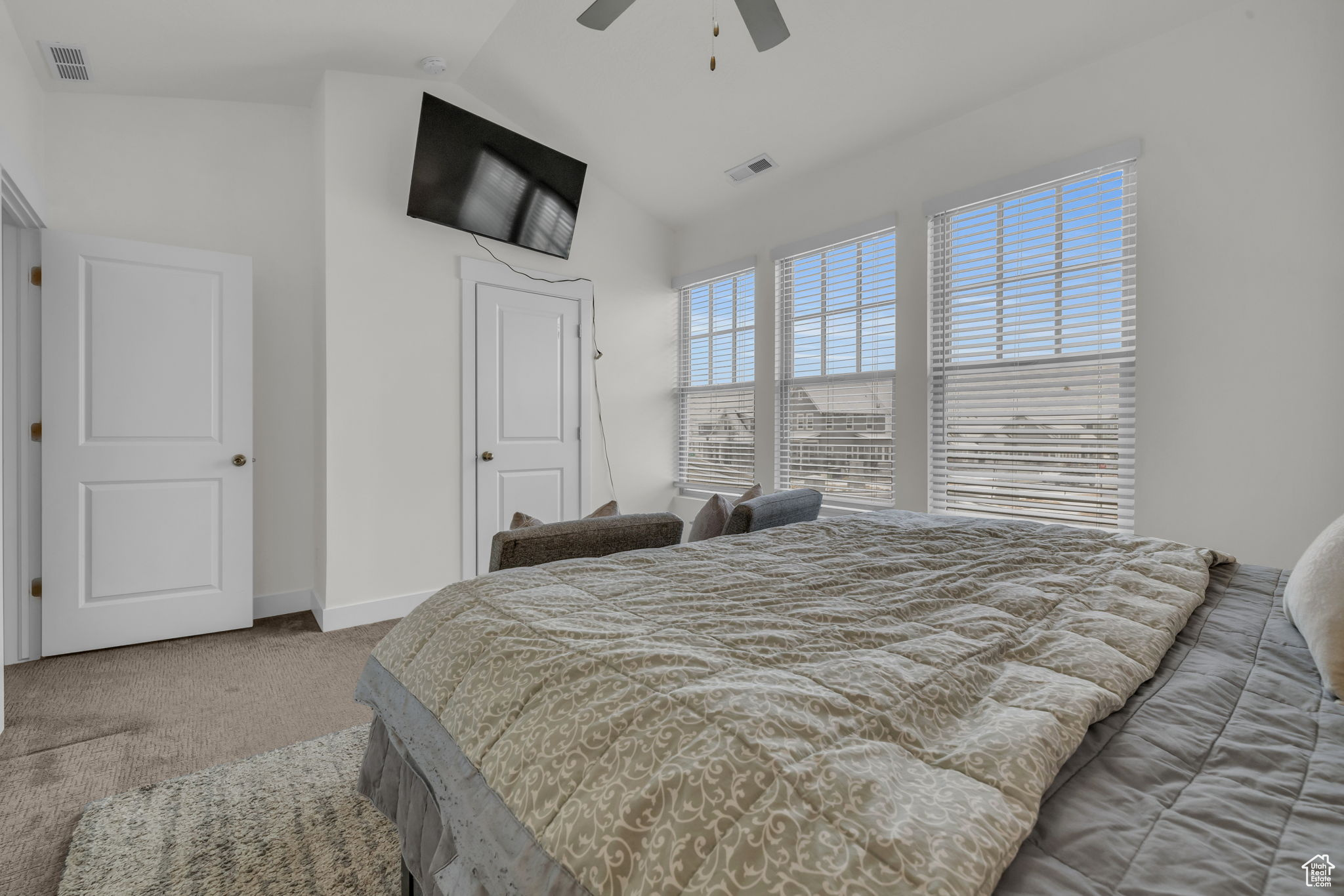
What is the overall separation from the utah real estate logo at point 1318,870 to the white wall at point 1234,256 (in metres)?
2.57

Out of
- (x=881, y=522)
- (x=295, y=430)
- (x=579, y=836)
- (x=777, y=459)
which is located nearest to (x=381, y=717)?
(x=579, y=836)

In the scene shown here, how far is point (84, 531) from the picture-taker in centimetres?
289

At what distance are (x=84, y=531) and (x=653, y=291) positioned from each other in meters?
3.74

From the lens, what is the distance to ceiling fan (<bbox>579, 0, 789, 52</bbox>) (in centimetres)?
202

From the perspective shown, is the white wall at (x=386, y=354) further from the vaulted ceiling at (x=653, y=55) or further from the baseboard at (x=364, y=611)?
the vaulted ceiling at (x=653, y=55)

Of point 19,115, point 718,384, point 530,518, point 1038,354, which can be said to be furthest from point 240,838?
point 718,384

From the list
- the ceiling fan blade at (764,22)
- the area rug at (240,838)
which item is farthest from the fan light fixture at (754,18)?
the area rug at (240,838)

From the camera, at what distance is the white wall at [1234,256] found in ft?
7.54

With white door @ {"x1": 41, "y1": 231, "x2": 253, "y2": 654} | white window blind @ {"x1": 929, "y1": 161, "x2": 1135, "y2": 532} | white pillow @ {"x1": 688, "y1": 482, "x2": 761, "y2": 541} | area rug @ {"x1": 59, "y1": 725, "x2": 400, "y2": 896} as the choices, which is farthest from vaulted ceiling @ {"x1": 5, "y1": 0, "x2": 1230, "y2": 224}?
area rug @ {"x1": 59, "y1": 725, "x2": 400, "y2": 896}

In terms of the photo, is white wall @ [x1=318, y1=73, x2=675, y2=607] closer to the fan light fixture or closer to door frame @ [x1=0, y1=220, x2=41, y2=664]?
door frame @ [x1=0, y1=220, x2=41, y2=664]

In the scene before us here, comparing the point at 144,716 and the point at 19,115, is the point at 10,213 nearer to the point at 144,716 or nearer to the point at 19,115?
the point at 19,115

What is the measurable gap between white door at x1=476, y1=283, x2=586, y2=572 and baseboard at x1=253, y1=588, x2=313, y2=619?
1.00 m

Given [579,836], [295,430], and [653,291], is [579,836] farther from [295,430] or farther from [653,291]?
[653,291]

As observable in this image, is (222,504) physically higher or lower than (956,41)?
lower
